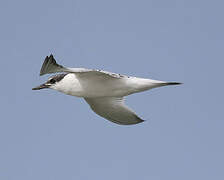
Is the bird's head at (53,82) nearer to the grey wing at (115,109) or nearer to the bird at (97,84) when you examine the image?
the bird at (97,84)

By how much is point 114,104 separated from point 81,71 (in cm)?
332

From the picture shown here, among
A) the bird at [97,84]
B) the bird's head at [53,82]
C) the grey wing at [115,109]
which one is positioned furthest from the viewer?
the grey wing at [115,109]

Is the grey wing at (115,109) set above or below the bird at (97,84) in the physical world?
below

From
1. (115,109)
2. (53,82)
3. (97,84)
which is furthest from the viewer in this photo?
(115,109)

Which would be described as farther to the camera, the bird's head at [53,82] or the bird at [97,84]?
the bird's head at [53,82]

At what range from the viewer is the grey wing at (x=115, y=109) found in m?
15.1

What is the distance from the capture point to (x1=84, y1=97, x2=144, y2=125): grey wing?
15.1m

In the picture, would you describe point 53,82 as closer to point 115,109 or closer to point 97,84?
point 97,84

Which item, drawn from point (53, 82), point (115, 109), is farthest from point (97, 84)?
point (115, 109)

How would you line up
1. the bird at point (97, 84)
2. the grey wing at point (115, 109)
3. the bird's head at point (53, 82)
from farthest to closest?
1. the grey wing at point (115, 109)
2. the bird's head at point (53, 82)
3. the bird at point (97, 84)

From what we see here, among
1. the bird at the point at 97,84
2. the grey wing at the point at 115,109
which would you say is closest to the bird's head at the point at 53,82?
the bird at the point at 97,84

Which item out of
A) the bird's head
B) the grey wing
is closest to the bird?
the bird's head

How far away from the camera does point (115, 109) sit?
50.1 ft

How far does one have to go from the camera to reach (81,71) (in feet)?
39.6
